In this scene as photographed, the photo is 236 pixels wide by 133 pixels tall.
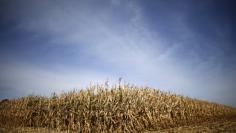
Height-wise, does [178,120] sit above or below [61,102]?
below

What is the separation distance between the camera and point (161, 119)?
13875mm

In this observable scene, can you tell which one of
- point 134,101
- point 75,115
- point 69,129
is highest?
point 134,101

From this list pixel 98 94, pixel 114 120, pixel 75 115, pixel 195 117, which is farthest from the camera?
pixel 195 117

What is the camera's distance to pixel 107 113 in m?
12.9

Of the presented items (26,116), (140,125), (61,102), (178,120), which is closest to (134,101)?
(140,125)

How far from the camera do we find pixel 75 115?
13.6 metres

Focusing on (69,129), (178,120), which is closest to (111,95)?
(69,129)

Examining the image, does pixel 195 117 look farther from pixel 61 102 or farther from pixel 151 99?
pixel 61 102

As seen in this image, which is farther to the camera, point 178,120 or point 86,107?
point 178,120

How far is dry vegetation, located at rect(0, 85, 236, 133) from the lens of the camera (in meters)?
12.7

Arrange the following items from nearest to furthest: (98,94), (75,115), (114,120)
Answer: (114,120), (75,115), (98,94)

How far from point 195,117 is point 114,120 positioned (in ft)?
24.8

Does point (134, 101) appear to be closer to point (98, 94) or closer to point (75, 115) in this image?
point (98, 94)

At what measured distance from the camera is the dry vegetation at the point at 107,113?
12.7 meters
